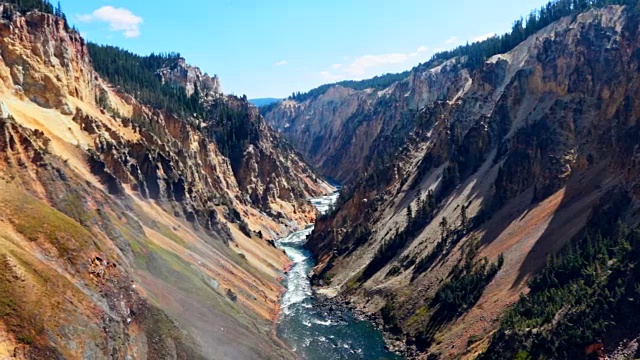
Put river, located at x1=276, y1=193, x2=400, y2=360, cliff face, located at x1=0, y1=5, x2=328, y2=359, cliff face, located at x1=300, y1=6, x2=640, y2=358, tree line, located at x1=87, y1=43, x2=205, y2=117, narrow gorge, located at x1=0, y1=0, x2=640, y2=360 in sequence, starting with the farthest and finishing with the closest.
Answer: tree line, located at x1=87, y1=43, x2=205, y2=117
cliff face, located at x1=300, y1=6, x2=640, y2=358
river, located at x1=276, y1=193, x2=400, y2=360
narrow gorge, located at x1=0, y1=0, x2=640, y2=360
cliff face, located at x1=0, y1=5, x2=328, y2=359

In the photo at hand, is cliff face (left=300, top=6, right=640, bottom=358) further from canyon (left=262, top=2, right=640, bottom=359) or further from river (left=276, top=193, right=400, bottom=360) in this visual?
river (left=276, top=193, right=400, bottom=360)

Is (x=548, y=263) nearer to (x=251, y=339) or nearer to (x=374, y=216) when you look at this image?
(x=251, y=339)

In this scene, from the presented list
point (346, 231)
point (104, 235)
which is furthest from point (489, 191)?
point (104, 235)

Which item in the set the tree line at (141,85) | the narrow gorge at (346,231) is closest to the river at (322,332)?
the narrow gorge at (346,231)

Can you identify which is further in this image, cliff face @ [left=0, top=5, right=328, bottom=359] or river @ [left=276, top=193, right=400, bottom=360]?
river @ [left=276, top=193, right=400, bottom=360]

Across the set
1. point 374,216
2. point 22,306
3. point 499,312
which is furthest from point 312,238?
point 22,306

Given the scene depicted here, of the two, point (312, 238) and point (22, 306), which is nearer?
point (22, 306)

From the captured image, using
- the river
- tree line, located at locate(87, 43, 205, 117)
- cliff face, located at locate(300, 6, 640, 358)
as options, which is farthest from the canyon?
tree line, located at locate(87, 43, 205, 117)
